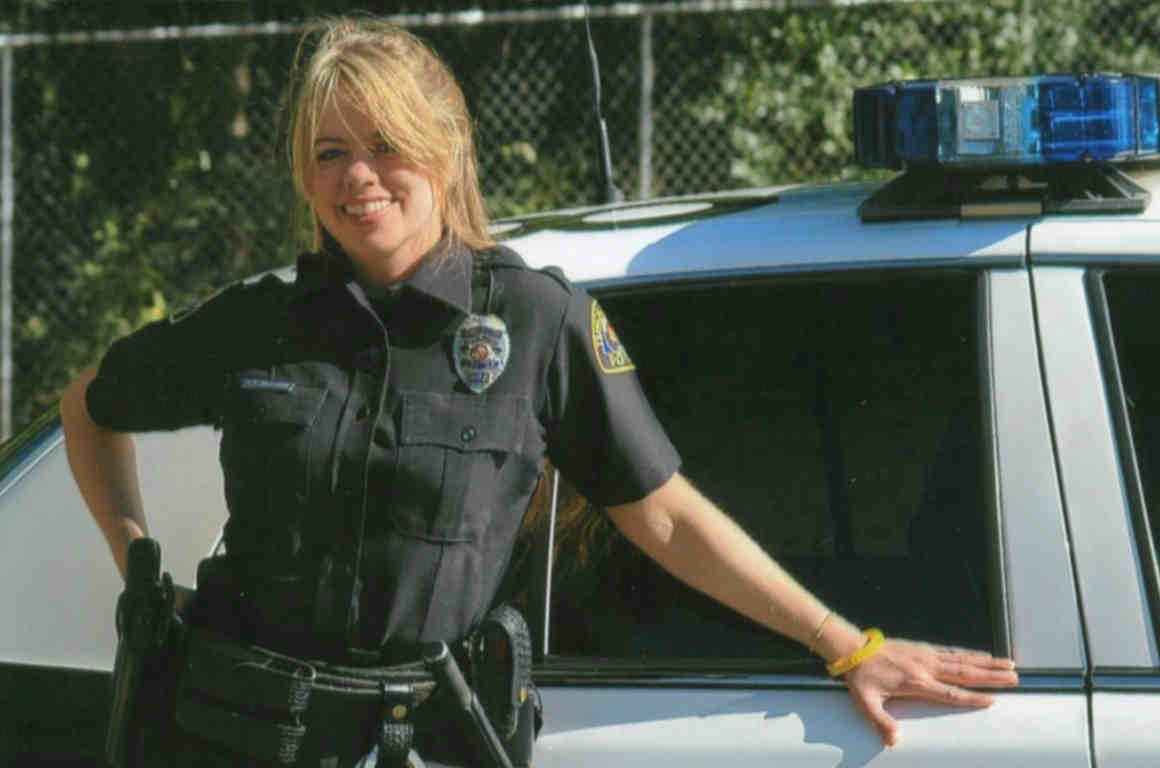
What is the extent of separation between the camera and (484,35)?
353 inches

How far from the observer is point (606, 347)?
8.30 feet

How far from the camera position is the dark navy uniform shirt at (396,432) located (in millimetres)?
2443

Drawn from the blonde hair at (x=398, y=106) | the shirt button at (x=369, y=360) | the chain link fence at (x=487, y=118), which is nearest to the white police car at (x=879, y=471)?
the blonde hair at (x=398, y=106)

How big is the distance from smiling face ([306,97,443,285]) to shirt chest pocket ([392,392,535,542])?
0.18 m

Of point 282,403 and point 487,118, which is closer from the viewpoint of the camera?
point 282,403

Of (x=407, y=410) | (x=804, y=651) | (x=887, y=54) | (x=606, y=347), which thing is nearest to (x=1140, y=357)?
(x=804, y=651)

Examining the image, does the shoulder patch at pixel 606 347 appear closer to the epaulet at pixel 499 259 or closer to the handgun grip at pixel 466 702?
the epaulet at pixel 499 259

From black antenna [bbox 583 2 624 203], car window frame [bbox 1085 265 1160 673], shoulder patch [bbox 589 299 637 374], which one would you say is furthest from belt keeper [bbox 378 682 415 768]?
black antenna [bbox 583 2 624 203]

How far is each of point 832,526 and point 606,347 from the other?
0.36 m

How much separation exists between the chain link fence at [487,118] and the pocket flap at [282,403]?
20.3 ft

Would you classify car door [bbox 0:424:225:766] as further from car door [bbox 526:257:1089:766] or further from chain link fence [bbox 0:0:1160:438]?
chain link fence [bbox 0:0:1160:438]

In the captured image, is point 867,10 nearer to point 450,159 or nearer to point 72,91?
point 72,91

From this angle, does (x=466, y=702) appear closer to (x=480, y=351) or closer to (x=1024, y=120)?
(x=480, y=351)

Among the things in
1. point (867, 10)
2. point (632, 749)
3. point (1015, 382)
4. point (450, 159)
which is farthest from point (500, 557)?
point (867, 10)
